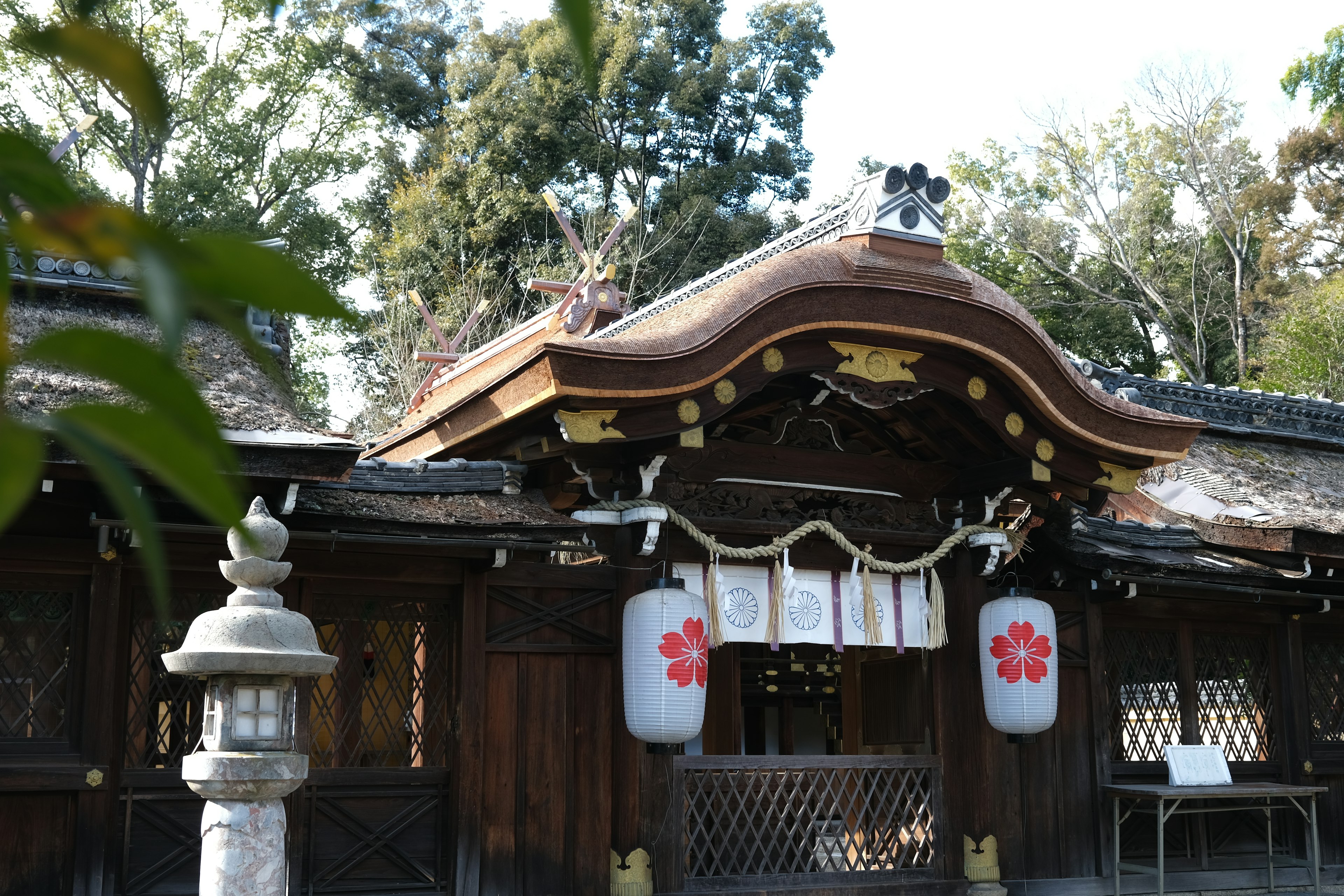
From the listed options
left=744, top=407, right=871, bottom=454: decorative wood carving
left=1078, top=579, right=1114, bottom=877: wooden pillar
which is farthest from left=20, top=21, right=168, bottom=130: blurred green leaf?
left=1078, top=579, right=1114, bottom=877: wooden pillar

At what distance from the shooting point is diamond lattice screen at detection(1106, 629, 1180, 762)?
33.2 feet

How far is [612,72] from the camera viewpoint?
24062 mm

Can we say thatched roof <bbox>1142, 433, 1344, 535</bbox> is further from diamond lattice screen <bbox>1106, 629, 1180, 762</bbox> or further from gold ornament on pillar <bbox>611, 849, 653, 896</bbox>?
gold ornament on pillar <bbox>611, 849, 653, 896</bbox>

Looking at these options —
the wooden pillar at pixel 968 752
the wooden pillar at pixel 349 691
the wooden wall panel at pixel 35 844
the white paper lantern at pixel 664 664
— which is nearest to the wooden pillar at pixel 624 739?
the white paper lantern at pixel 664 664

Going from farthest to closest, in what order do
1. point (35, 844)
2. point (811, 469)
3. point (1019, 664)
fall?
1. point (811, 469)
2. point (1019, 664)
3. point (35, 844)

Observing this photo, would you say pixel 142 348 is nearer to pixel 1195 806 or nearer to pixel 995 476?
pixel 995 476

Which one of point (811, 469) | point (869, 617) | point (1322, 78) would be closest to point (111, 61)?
point (811, 469)

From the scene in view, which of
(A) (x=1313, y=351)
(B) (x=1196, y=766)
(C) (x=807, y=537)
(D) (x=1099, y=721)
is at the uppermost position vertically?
(A) (x=1313, y=351)

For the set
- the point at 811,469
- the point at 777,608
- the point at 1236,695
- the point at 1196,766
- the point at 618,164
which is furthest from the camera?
the point at 618,164

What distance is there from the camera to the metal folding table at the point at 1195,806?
9.17m

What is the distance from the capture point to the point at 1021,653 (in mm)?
8875

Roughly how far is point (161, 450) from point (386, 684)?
7827 millimetres

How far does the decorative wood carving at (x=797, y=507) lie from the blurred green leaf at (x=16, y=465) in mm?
7889

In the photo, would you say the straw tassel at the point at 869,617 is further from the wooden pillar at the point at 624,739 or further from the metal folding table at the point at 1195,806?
the metal folding table at the point at 1195,806
